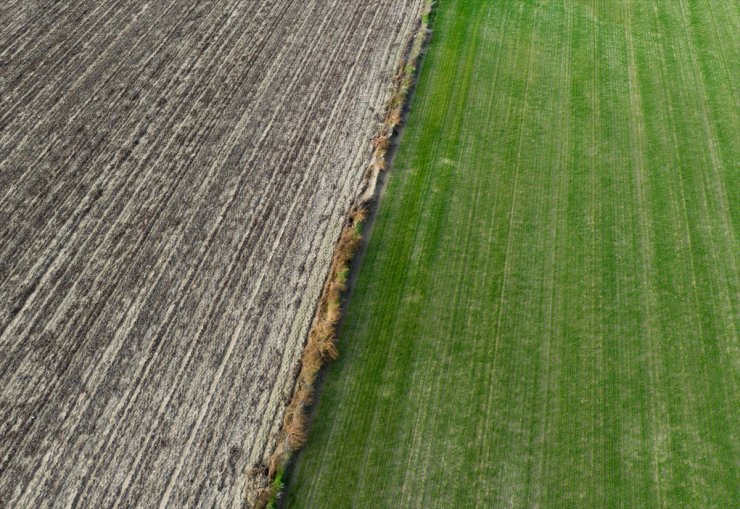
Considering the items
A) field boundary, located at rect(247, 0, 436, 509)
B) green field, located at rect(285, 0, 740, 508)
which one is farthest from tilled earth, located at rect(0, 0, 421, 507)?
green field, located at rect(285, 0, 740, 508)

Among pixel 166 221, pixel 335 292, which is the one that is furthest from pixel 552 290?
pixel 166 221

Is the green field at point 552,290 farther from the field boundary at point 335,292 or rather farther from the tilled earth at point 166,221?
the tilled earth at point 166,221

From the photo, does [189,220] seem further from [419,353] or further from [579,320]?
[579,320]

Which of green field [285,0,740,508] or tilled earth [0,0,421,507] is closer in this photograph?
green field [285,0,740,508]

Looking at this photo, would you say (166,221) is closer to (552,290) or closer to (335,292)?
(335,292)

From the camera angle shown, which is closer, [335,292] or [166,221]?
[335,292]

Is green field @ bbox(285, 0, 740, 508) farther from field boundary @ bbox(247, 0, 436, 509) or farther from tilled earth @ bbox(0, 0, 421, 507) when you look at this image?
tilled earth @ bbox(0, 0, 421, 507)
